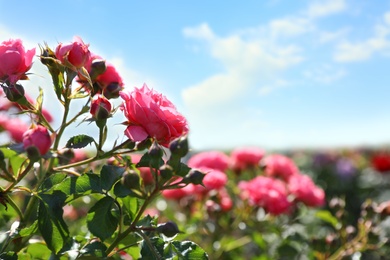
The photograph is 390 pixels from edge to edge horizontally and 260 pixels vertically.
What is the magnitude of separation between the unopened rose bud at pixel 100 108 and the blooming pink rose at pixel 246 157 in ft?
5.78

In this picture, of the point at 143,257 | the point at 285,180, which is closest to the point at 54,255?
the point at 143,257

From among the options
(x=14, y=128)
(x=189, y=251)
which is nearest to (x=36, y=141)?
(x=189, y=251)

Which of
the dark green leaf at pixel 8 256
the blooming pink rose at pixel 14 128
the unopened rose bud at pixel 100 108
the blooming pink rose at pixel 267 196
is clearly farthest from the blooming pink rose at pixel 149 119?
the blooming pink rose at pixel 267 196

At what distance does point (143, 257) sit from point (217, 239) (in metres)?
1.22

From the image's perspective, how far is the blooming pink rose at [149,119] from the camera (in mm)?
1036

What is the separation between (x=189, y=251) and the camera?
1.05 m

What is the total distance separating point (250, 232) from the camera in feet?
7.36

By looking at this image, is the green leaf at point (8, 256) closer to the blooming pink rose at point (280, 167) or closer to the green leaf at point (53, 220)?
the green leaf at point (53, 220)

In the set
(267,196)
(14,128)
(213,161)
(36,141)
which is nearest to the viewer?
(36,141)

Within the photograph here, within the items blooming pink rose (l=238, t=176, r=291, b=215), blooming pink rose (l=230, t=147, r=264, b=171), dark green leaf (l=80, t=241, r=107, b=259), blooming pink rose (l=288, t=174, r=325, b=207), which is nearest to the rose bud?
dark green leaf (l=80, t=241, r=107, b=259)

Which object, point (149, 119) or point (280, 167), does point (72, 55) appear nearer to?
point (149, 119)

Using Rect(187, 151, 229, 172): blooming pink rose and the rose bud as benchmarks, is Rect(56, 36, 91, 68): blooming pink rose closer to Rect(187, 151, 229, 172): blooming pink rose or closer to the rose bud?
the rose bud

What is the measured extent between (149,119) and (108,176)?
125mm

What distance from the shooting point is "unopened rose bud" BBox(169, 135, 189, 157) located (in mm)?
983
